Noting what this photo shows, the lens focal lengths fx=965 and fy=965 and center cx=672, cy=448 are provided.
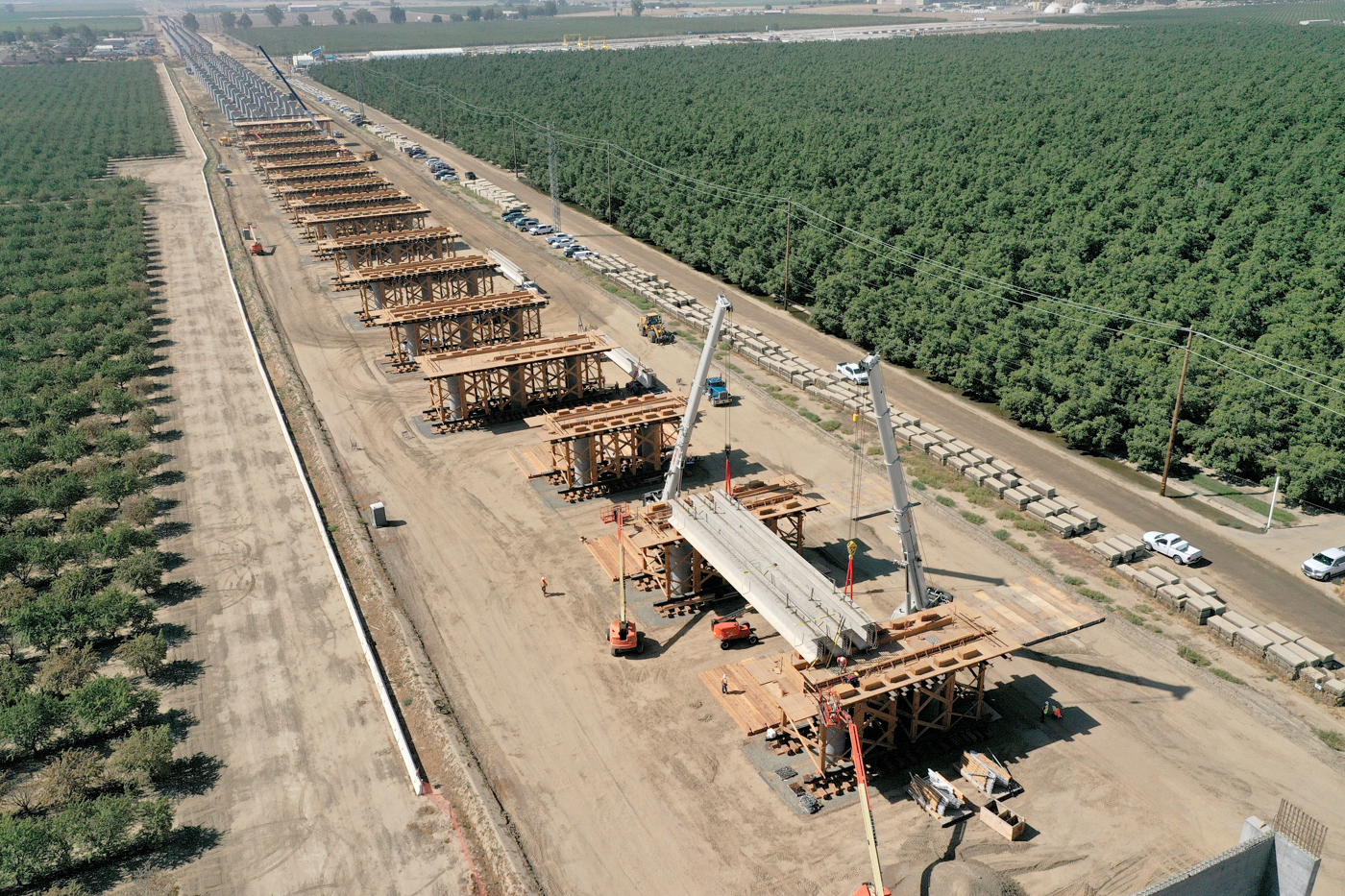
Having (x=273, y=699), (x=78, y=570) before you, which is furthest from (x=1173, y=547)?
(x=78, y=570)

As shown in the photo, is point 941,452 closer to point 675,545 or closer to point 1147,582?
point 1147,582

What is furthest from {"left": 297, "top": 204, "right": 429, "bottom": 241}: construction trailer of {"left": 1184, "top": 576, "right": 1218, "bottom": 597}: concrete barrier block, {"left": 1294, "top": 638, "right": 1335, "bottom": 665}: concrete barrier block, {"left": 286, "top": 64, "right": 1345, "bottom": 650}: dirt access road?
{"left": 1294, "top": 638, "right": 1335, "bottom": 665}: concrete barrier block

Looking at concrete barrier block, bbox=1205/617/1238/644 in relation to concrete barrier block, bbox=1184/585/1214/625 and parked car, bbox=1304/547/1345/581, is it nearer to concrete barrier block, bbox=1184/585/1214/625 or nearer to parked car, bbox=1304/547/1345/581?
concrete barrier block, bbox=1184/585/1214/625

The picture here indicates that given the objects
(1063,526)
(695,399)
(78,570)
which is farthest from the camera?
(1063,526)

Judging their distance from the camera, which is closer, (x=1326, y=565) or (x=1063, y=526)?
(x=1326, y=565)

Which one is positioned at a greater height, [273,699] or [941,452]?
[941,452]

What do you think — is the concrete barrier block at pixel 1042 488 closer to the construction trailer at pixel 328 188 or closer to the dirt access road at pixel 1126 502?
the dirt access road at pixel 1126 502
